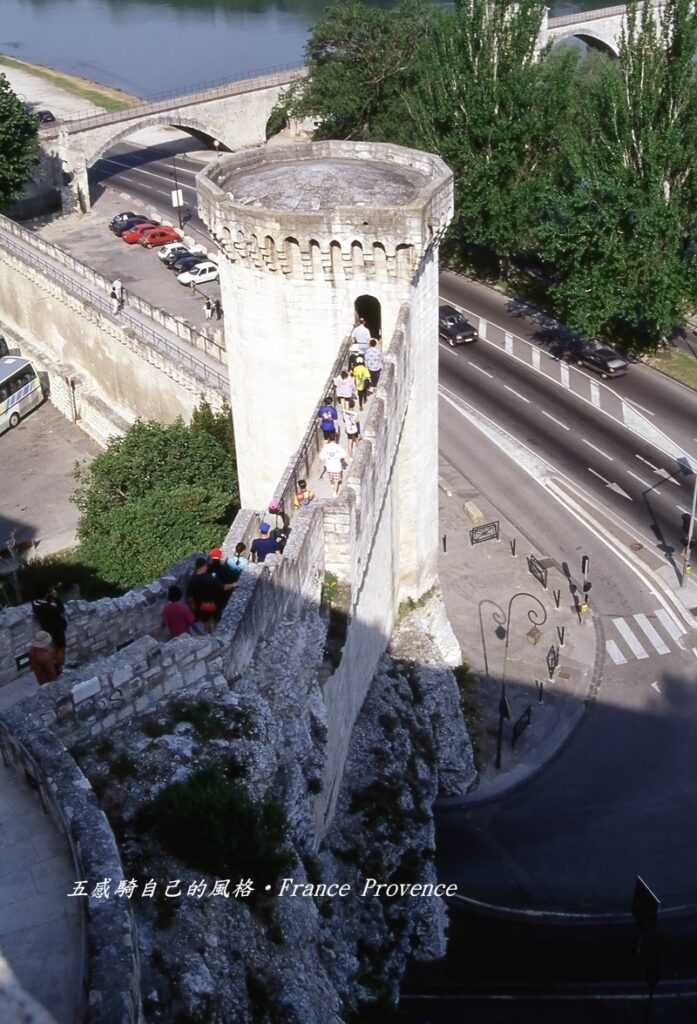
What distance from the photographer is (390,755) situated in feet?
102

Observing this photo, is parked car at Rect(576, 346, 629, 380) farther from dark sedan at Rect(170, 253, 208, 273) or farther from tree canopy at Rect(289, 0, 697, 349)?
dark sedan at Rect(170, 253, 208, 273)

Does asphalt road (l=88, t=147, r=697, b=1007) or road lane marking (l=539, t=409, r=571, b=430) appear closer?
asphalt road (l=88, t=147, r=697, b=1007)

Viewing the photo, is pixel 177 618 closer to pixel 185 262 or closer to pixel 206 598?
pixel 206 598

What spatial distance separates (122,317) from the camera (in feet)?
189

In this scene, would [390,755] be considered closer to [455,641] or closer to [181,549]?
[455,641]

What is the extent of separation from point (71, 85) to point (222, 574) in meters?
123

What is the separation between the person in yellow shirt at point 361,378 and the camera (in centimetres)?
2984

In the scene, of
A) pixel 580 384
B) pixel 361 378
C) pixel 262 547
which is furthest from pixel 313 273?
pixel 580 384

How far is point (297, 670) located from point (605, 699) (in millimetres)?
19025

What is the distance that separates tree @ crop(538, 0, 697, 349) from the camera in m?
52.5

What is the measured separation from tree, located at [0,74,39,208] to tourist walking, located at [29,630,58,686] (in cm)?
6222

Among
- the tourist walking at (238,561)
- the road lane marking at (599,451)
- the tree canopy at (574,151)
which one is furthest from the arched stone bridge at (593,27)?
the tourist walking at (238,561)

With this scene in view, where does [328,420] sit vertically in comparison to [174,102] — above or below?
above

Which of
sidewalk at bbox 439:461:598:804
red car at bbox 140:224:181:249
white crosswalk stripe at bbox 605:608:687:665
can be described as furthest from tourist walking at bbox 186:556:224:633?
red car at bbox 140:224:181:249
